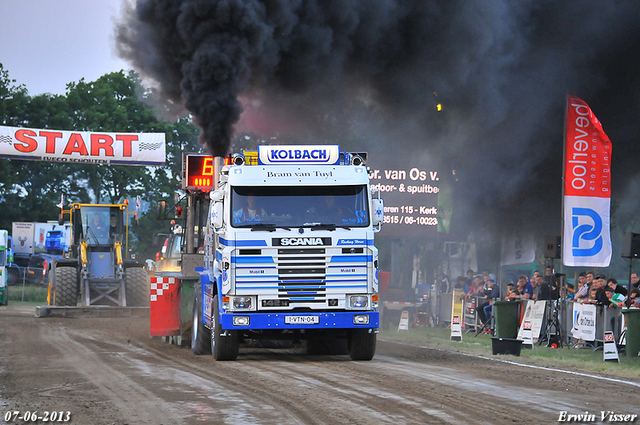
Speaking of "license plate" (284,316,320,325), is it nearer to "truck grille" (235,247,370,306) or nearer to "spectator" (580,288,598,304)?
"truck grille" (235,247,370,306)

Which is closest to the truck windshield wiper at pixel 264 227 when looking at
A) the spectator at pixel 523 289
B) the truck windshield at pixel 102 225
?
the spectator at pixel 523 289

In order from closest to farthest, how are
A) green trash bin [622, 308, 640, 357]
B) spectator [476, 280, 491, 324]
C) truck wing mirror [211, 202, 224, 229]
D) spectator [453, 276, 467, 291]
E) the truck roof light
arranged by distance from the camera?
truck wing mirror [211, 202, 224, 229]
the truck roof light
green trash bin [622, 308, 640, 357]
spectator [476, 280, 491, 324]
spectator [453, 276, 467, 291]

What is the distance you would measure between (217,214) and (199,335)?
257 cm

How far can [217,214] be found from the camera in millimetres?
12805

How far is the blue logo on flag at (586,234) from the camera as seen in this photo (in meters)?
19.0

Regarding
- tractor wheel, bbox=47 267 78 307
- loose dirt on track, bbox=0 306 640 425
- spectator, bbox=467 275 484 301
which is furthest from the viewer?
tractor wheel, bbox=47 267 78 307

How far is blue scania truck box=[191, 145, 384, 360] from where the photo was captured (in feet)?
40.5

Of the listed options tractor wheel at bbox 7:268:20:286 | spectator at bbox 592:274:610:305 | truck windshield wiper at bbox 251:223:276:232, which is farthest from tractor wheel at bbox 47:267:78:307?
tractor wheel at bbox 7:268:20:286

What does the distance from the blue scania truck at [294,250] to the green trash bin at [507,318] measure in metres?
6.38

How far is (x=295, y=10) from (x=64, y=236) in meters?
33.5

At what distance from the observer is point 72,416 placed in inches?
310

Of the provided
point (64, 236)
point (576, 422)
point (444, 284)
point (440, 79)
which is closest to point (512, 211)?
point (444, 284)

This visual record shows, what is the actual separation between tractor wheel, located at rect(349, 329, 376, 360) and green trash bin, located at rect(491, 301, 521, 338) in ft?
20.8

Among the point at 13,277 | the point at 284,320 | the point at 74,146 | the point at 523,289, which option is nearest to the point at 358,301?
the point at 284,320
